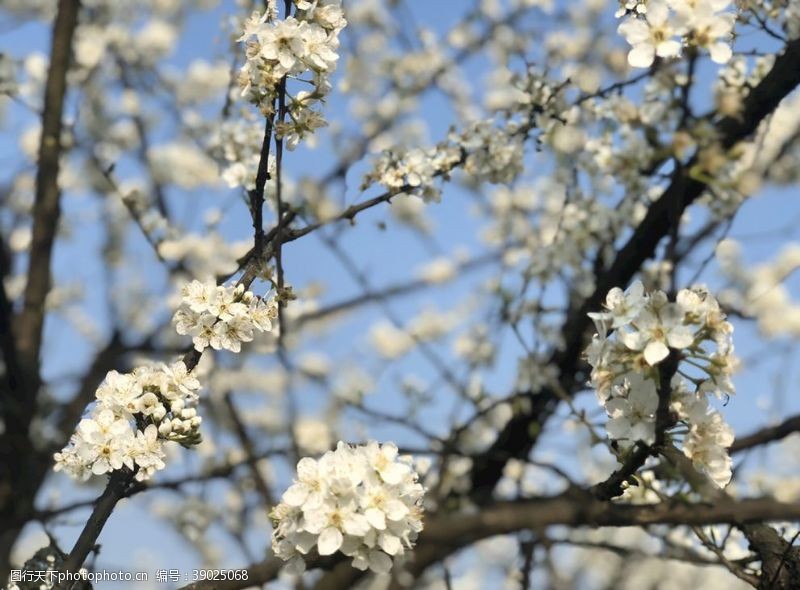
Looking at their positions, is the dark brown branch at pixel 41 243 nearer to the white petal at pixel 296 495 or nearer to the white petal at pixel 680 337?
the white petal at pixel 296 495

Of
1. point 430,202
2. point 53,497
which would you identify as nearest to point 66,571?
point 430,202

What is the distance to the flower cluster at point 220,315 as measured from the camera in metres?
1.97

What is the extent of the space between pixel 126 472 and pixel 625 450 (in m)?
1.02

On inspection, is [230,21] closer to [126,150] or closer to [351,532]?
[351,532]

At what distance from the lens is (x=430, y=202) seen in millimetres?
2719

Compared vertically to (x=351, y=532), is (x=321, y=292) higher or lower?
higher

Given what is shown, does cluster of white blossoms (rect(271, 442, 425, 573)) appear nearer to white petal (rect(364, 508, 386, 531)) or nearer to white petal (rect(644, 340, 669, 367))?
white petal (rect(364, 508, 386, 531))

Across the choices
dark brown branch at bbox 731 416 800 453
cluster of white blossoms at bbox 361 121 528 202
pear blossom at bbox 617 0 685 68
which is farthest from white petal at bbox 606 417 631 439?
dark brown branch at bbox 731 416 800 453

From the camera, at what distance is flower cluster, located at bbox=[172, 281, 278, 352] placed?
77.6 inches

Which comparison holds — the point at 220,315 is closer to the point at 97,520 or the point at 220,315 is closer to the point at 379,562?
the point at 97,520

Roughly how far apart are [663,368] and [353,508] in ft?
1.87

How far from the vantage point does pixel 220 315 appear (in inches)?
77.7

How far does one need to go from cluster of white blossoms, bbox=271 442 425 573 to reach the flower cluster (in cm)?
49

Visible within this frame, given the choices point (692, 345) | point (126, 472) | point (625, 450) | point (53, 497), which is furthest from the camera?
point (53, 497)
